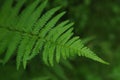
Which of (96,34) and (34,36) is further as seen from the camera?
(96,34)

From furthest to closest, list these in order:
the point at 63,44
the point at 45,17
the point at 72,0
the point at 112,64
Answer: the point at 112,64 → the point at 72,0 → the point at 45,17 → the point at 63,44

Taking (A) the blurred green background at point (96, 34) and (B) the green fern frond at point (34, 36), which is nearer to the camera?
(B) the green fern frond at point (34, 36)

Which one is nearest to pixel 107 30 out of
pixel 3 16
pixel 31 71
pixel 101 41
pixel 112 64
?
pixel 101 41

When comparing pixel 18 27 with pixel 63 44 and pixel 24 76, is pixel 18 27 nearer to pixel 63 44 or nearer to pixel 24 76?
pixel 63 44

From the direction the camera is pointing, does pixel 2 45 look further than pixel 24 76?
No

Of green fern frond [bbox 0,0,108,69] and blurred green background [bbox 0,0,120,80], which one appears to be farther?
blurred green background [bbox 0,0,120,80]

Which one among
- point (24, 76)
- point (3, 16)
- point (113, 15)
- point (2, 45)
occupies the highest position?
point (113, 15)

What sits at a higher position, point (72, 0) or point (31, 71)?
point (72, 0)

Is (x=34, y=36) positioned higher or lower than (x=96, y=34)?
lower
